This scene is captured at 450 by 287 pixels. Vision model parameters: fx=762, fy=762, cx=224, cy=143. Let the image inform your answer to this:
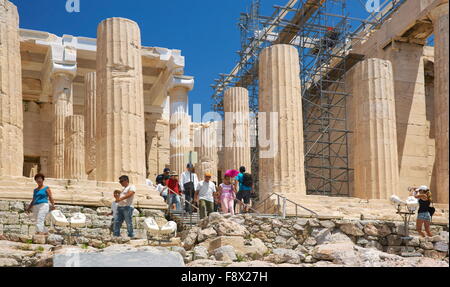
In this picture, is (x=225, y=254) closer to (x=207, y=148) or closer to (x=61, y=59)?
(x=61, y=59)

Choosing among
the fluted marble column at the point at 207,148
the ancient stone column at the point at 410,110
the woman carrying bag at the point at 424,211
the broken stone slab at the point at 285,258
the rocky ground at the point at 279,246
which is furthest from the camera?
the fluted marble column at the point at 207,148

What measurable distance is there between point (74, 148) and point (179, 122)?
15.5ft

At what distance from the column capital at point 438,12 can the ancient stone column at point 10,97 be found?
14276 millimetres

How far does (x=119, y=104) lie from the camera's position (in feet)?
70.2

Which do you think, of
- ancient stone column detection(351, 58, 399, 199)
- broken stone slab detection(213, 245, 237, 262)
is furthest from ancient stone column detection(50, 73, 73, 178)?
broken stone slab detection(213, 245, 237, 262)

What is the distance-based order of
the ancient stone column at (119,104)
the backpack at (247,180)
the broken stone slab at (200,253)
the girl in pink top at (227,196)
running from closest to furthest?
the broken stone slab at (200,253)
the girl in pink top at (227,196)
the backpack at (247,180)
the ancient stone column at (119,104)

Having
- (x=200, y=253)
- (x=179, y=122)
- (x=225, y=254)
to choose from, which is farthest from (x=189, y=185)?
(x=179, y=122)

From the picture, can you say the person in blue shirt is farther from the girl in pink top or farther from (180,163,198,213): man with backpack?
(180,163,198,213): man with backpack

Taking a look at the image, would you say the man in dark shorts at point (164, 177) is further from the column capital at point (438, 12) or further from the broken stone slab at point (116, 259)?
the column capital at point (438, 12)

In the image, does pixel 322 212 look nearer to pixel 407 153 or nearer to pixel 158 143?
pixel 407 153

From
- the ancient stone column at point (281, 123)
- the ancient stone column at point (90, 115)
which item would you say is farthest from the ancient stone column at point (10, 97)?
the ancient stone column at point (281, 123)

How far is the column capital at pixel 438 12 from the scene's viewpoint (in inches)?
1031

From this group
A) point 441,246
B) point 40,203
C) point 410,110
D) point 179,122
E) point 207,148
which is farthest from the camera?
point 207,148

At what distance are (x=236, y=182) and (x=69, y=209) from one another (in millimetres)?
4587
